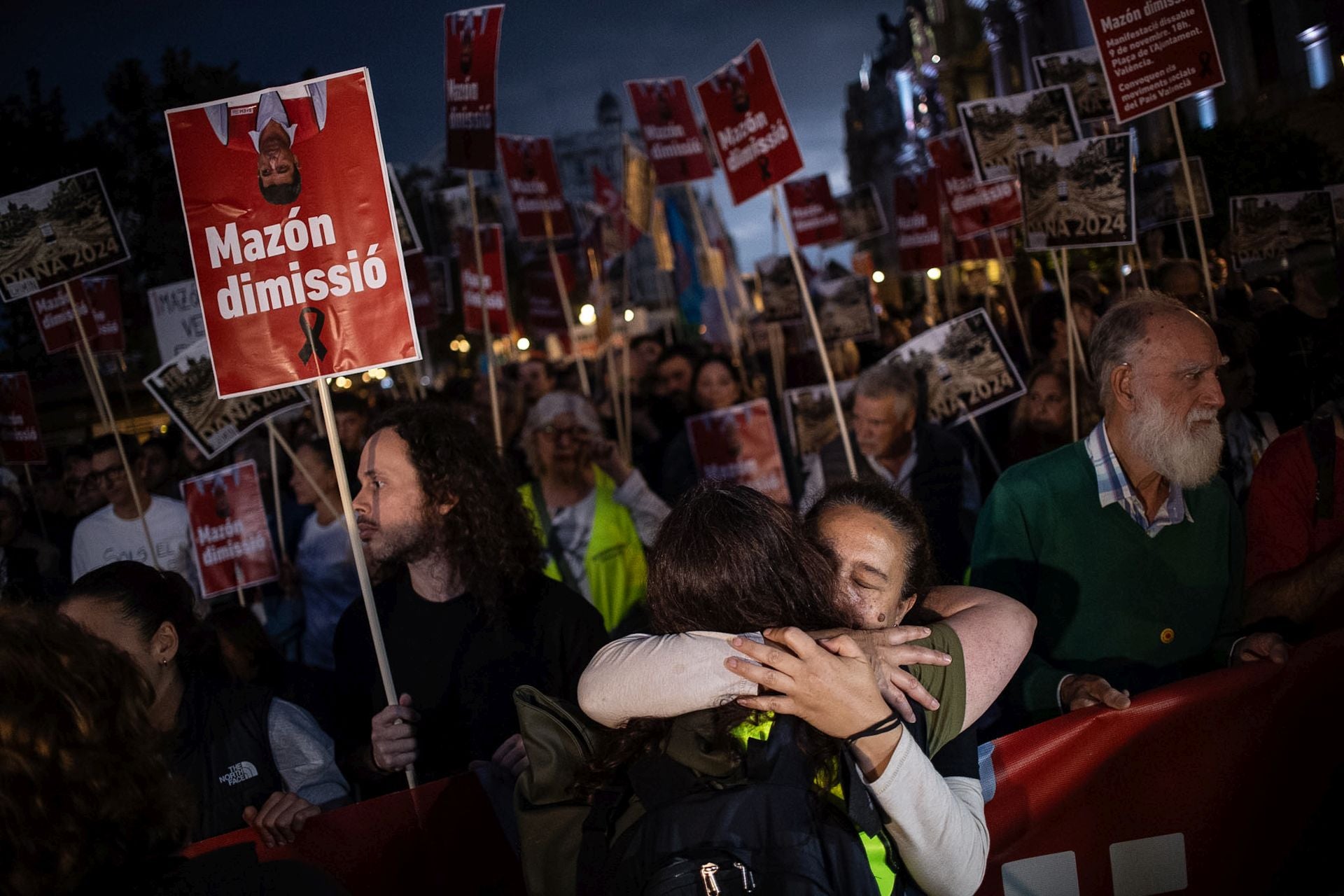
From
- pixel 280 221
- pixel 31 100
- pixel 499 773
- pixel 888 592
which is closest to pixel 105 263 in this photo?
pixel 280 221

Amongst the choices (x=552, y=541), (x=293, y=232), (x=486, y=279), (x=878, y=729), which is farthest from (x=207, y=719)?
(x=486, y=279)

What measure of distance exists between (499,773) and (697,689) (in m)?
1.33

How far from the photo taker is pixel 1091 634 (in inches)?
127

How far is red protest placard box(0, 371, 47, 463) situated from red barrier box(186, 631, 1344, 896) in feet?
22.4

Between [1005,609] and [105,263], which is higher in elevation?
[105,263]

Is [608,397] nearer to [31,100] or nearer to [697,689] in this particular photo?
[697,689]

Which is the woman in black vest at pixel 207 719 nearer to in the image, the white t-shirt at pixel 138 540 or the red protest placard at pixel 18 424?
the white t-shirt at pixel 138 540

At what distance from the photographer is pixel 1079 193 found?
21.4 ft

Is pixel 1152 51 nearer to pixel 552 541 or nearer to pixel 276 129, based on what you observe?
pixel 552 541

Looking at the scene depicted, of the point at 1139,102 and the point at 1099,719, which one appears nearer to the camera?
the point at 1099,719

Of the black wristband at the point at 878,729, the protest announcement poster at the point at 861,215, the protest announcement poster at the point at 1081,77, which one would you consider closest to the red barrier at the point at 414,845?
the black wristband at the point at 878,729

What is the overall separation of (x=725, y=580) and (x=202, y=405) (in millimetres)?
5132

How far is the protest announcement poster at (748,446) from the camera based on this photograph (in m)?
7.11

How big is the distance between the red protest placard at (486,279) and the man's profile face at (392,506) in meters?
6.77
